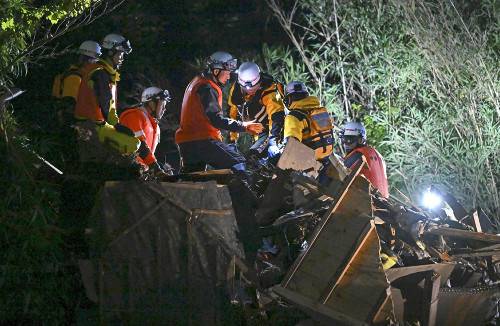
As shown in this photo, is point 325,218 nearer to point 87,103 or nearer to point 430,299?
point 430,299

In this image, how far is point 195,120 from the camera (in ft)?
30.7

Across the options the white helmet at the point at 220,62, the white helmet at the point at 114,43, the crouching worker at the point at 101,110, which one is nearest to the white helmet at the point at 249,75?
the white helmet at the point at 220,62

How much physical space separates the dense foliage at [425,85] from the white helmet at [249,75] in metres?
4.52

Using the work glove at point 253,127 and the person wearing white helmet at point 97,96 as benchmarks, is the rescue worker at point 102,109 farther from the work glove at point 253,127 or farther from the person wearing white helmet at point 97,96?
the work glove at point 253,127

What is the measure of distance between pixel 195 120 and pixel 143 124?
0.80 metres

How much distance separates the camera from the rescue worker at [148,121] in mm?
9344

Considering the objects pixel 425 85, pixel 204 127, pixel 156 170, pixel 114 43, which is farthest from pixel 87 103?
pixel 425 85

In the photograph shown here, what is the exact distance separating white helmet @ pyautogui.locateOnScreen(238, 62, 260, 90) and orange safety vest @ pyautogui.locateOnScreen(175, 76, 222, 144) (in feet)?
1.53

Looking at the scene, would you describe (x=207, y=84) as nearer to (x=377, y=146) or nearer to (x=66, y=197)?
(x=66, y=197)

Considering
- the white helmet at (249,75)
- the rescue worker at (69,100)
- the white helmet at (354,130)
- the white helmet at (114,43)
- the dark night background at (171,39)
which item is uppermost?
the white helmet at (114,43)

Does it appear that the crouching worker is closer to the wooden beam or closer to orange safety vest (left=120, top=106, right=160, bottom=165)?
orange safety vest (left=120, top=106, right=160, bottom=165)

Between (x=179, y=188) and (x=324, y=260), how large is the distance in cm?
167

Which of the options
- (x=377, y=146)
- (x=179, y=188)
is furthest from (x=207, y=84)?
(x=377, y=146)

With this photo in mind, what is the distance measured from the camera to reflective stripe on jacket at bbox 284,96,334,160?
9414 millimetres
